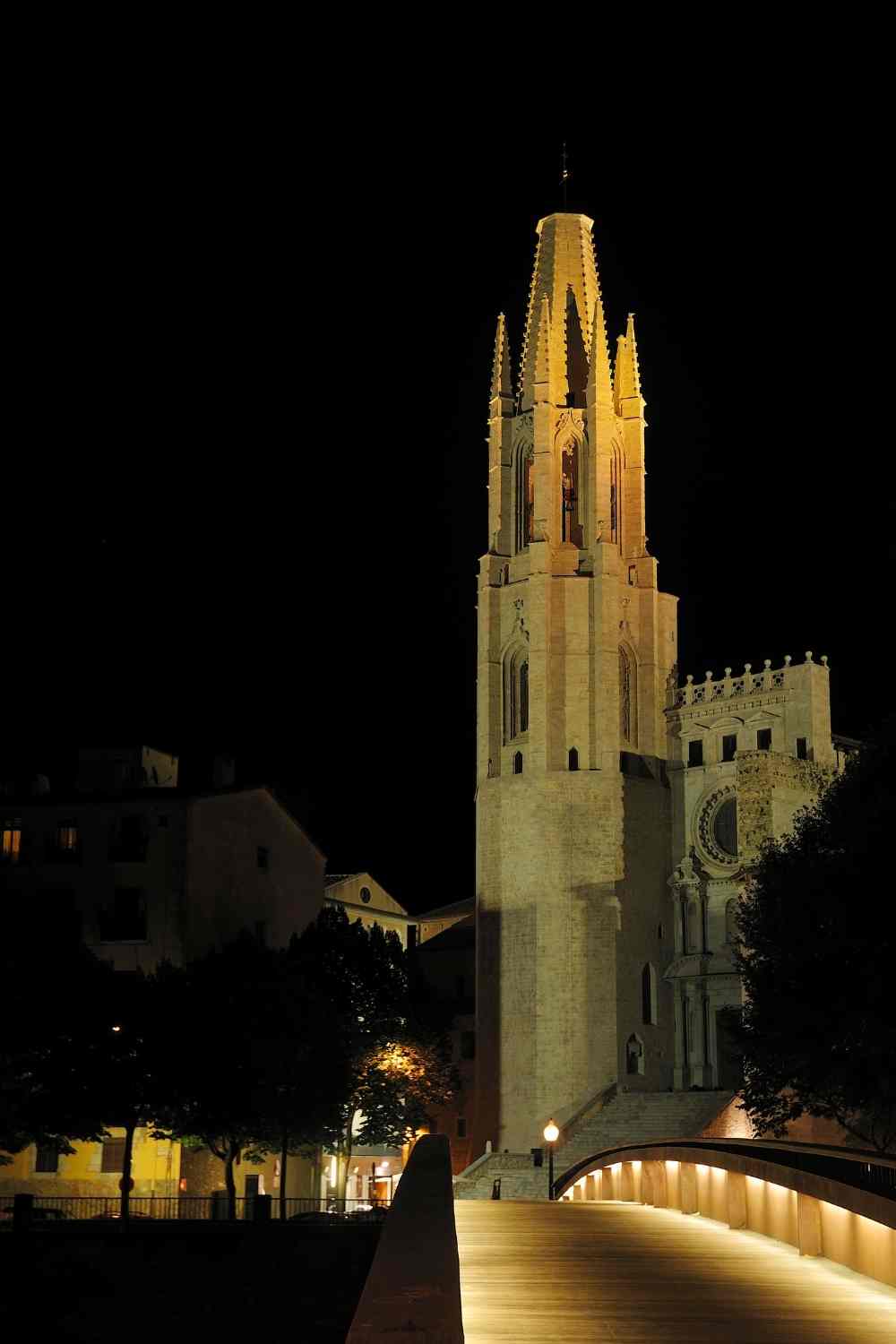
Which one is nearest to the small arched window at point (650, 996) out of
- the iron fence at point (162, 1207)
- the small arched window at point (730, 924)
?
the small arched window at point (730, 924)

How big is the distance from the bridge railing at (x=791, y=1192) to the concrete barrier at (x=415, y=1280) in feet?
10.4

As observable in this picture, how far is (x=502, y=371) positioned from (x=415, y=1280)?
244 feet

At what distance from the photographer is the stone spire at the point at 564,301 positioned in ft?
258

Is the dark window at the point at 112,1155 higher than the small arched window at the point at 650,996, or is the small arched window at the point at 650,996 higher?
the small arched window at the point at 650,996

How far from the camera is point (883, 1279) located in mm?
13500

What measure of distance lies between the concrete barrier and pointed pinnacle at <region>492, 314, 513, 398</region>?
6851cm

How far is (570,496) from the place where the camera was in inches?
3063

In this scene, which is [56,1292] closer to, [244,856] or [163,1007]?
[163,1007]

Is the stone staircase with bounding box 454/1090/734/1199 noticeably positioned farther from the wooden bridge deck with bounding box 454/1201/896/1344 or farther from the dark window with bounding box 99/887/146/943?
the wooden bridge deck with bounding box 454/1201/896/1344

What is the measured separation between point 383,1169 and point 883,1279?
68.8 meters

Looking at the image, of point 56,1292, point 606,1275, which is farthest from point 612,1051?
point 606,1275

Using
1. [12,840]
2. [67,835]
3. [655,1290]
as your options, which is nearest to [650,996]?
[67,835]

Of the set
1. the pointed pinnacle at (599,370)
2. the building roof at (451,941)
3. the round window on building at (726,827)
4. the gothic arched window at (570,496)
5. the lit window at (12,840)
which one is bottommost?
the building roof at (451,941)

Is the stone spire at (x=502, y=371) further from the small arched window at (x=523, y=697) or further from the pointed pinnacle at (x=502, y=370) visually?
the small arched window at (x=523, y=697)
